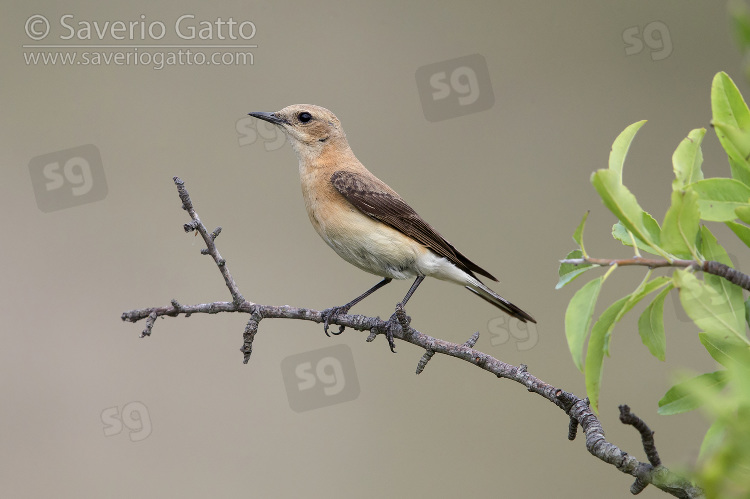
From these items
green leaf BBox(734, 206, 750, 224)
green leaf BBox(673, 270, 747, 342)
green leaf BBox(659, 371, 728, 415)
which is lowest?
green leaf BBox(659, 371, 728, 415)

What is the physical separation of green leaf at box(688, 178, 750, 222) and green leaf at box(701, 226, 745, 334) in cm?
4

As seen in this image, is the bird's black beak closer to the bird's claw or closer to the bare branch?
the bird's claw

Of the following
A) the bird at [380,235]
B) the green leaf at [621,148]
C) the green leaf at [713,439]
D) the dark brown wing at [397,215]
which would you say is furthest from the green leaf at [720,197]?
the dark brown wing at [397,215]

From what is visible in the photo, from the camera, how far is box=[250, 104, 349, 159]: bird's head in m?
3.25

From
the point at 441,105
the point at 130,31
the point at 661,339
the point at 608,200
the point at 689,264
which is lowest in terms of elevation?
the point at 661,339

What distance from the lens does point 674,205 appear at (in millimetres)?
898

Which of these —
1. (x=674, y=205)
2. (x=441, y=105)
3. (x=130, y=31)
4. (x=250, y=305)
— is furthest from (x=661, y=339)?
(x=130, y=31)

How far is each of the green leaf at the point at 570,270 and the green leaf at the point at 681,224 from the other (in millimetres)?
130

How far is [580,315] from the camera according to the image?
38.2 inches

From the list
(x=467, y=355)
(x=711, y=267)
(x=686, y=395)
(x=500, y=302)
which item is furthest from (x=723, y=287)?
(x=500, y=302)

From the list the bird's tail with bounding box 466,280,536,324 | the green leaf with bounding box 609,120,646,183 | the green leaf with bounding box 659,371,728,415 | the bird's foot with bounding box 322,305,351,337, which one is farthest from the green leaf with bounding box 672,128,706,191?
the bird's tail with bounding box 466,280,536,324

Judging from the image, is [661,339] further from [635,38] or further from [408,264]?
[635,38]

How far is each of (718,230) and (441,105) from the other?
2070mm

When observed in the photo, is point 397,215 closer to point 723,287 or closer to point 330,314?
point 330,314
